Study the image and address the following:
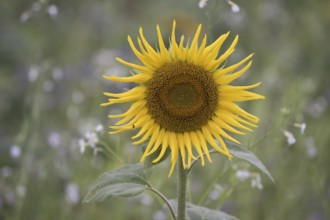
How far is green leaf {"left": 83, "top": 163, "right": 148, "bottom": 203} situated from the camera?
196 centimetres

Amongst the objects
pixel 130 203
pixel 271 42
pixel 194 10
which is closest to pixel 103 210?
pixel 130 203

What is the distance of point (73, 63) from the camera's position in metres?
6.20

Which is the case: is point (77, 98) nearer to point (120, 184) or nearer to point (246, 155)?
point (120, 184)

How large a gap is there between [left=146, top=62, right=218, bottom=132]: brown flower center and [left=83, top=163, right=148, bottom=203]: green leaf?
0.18m

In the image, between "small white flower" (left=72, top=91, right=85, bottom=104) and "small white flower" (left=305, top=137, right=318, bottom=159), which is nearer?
"small white flower" (left=305, top=137, right=318, bottom=159)

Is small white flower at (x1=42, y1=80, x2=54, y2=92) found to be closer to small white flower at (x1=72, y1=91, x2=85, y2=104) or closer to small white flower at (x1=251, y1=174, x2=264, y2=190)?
small white flower at (x1=72, y1=91, x2=85, y2=104)

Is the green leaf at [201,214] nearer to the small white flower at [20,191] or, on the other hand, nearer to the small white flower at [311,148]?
the small white flower at [20,191]

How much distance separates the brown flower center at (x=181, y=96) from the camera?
2.05 metres

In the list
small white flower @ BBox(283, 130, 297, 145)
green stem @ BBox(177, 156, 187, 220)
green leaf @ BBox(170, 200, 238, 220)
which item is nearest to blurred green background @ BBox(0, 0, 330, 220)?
small white flower @ BBox(283, 130, 297, 145)

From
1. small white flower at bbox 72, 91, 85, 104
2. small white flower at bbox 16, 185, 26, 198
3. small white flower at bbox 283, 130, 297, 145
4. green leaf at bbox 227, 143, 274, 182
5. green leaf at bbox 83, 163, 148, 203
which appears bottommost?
small white flower at bbox 16, 185, 26, 198

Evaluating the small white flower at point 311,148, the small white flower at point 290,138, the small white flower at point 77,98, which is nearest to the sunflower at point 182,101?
the small white flower at point 290,138

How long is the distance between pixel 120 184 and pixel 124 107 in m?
2.05

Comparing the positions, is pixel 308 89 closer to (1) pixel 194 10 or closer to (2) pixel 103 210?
(2) pixel 103 210

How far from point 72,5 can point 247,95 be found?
17.2 ft
